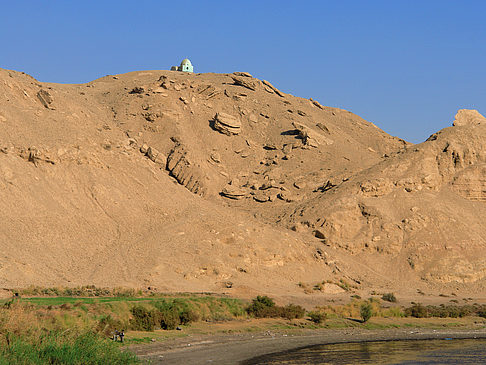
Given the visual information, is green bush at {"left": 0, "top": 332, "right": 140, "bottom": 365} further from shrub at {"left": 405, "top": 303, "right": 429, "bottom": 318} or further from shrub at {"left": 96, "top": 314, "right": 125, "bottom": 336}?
shrub at {"left": 405, "top": 303, "right": 429, "bottom": 318}

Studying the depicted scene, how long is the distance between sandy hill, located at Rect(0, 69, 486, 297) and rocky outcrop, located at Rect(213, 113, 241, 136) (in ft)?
0.81

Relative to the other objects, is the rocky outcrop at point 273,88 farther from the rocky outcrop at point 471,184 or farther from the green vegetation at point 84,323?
the green vegetation at point 84,323

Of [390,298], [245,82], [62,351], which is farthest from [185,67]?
[62,351]

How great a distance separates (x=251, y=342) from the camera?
28.0 m

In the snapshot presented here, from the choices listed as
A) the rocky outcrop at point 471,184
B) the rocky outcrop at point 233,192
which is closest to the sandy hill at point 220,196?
the rocky outcrop at point 471,184

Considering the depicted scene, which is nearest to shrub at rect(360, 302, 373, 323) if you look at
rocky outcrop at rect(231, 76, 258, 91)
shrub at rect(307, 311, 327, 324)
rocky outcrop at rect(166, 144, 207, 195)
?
shrub at rect(307, 311, 327, 324)

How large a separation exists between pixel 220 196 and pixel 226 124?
36.9ft

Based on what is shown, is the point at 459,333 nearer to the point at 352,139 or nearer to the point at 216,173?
the point at 216,173

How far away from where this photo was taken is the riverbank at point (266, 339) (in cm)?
2320

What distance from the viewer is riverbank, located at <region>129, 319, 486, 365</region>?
23.2 meters

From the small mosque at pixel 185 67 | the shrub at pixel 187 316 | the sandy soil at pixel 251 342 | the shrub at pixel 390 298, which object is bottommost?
the sandy soil at pixel 251 342

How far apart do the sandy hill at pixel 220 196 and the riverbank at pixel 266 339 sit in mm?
10657

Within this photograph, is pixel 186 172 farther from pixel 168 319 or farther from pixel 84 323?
pixel 84 323

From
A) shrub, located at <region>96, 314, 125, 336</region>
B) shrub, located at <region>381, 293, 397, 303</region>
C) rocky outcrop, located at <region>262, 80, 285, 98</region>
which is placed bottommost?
shrub, located at <region>96, 314, 125, 336</region>
